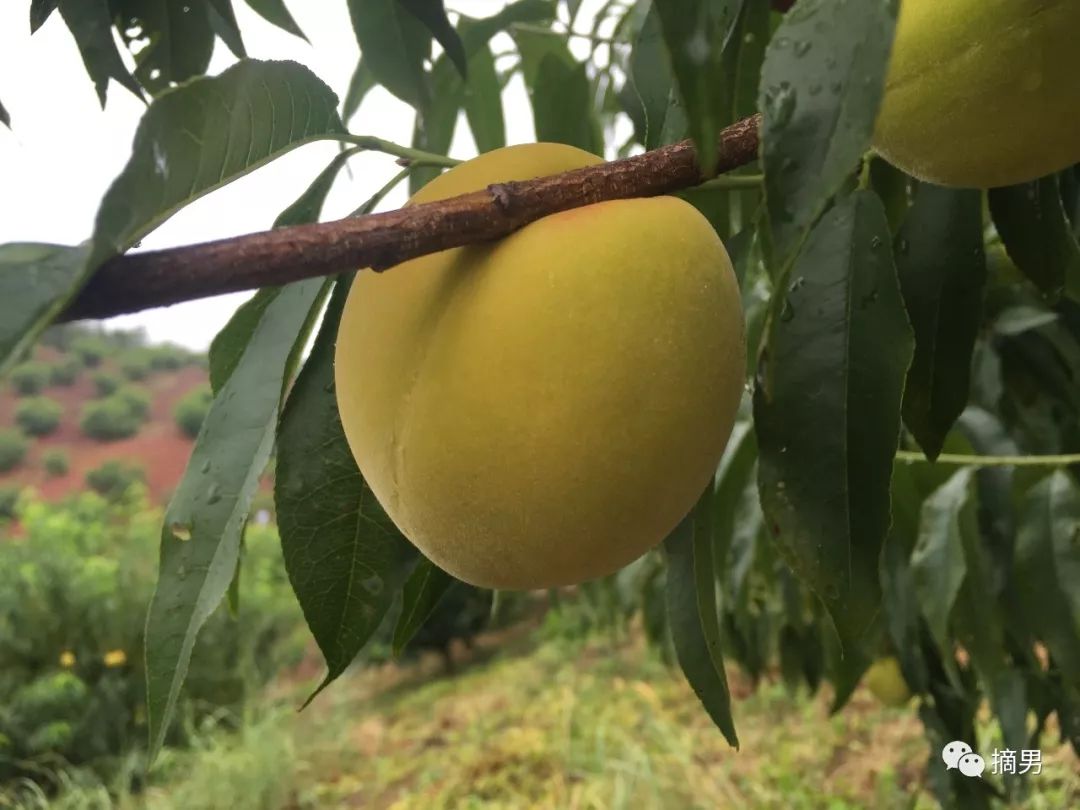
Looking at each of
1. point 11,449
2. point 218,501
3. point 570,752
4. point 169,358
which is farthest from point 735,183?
point 169,358

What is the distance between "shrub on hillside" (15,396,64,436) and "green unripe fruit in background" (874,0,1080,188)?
21.9ft

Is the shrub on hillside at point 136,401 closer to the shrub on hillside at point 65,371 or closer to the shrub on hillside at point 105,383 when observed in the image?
the shrub on hillside at point 105,383

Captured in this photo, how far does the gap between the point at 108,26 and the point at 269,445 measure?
343mm

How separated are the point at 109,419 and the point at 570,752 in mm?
4754

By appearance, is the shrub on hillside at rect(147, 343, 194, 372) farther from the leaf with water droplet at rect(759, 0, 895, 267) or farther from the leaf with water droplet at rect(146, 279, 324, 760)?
the leaf with water droplet at rect(759, 0, 895, 267)

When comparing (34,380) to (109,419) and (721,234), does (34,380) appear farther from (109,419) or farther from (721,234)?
(721,234)

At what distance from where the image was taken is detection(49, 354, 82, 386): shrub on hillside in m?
6.26

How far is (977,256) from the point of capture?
55 cm

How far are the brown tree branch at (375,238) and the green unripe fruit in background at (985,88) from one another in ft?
0.24

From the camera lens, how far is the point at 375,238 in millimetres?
336

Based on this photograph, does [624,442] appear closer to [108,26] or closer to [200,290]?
[200,290]

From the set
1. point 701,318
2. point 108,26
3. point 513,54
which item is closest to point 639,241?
point 701,318

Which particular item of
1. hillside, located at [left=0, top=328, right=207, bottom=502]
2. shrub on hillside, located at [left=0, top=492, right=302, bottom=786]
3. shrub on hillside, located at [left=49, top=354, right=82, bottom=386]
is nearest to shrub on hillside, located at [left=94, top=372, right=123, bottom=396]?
hillside, located at [left=0, top=328, right=207, bottom=502]

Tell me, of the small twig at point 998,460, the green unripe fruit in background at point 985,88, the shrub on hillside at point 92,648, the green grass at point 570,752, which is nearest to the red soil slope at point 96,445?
the shrub on hillside at point 92,648
